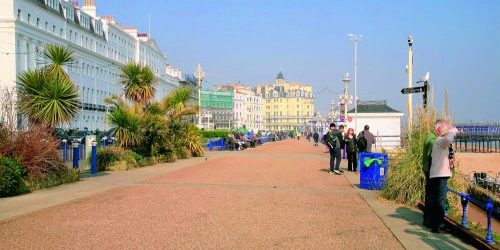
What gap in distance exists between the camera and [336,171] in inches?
764

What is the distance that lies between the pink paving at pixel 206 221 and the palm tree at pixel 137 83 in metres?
10.4

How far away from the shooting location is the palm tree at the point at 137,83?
80.1ft

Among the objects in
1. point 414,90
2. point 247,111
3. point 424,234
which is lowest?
point 424,234

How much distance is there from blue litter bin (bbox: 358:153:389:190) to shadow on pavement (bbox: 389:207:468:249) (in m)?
3.26

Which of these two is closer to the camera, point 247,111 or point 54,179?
point 54,179

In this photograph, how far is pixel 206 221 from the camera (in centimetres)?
931

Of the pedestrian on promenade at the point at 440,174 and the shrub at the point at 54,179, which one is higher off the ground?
the pedestrian on promenade at the point at 440,174

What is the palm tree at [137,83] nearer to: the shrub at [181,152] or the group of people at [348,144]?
the shrub at [181,152]

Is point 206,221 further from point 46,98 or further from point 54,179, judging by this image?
A: point 46,98

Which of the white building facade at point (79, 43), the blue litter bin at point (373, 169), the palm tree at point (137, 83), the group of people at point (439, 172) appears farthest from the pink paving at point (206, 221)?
the white building facade at point (79, 43)

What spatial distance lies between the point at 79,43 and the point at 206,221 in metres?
71.3

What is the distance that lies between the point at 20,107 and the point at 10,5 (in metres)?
46.5

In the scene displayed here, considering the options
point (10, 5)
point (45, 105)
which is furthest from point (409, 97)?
point (10, 5)

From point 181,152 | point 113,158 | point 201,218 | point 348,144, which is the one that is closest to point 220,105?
point 181,152
